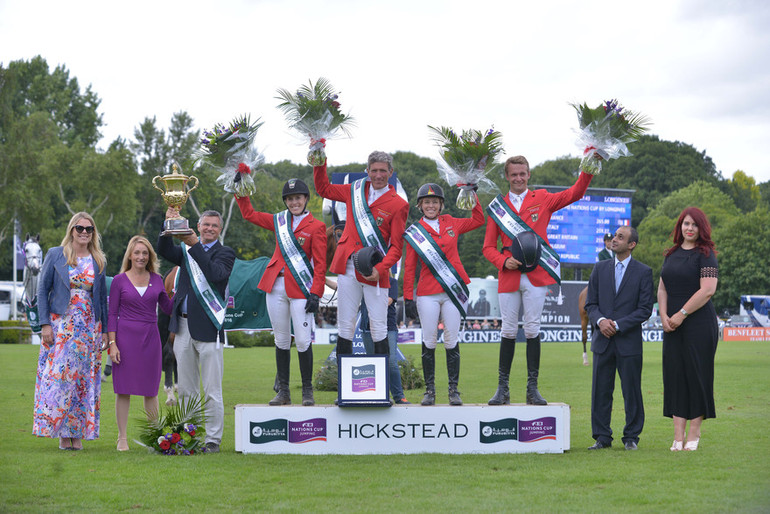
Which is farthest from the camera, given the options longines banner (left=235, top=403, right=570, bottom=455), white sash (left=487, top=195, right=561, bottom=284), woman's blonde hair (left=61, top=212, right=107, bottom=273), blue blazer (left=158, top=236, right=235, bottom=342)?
white sash (left=487, top=195, right=561, bottom=284)

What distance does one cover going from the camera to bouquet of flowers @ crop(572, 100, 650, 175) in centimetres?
792

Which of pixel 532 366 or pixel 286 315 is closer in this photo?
pixel 532 366

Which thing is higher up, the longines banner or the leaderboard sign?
the leaderboard sign

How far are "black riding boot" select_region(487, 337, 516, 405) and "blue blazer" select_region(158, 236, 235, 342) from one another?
2500 mm

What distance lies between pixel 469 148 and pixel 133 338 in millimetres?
3443

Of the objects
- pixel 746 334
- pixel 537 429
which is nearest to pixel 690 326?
pixel 537 429

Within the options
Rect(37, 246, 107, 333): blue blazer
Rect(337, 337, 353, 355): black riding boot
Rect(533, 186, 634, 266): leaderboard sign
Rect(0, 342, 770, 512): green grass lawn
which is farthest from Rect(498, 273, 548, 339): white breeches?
Rect(533, 186, 634, 266): leaderboard sign

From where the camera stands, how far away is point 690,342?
7.75 metres

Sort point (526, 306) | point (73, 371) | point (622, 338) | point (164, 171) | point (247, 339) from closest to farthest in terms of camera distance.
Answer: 1. point (73, 371)
2. point (622, 338)
3. point (526, 306)
4. point (247, 339)
5. point (164, 171)

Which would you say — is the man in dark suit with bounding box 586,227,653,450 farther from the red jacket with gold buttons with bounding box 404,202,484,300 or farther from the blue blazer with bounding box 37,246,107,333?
the blue blazer with bounding box 37,246,107,333

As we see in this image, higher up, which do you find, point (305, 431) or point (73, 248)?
point (73, 248)

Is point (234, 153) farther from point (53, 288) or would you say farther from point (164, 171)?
point (164, 171)

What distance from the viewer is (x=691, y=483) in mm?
6320

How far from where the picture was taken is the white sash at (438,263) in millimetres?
8070
